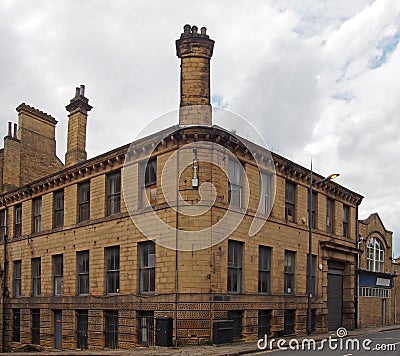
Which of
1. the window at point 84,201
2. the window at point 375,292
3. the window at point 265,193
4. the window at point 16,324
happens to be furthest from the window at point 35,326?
the window at point 375,292

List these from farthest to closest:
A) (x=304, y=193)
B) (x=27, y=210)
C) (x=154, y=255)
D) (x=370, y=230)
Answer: (x=370, y=230) → (x=27, y=210) → (x=304, y=193) → (x=154, y=255)

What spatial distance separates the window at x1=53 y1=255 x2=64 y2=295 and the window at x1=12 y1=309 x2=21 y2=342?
453cm

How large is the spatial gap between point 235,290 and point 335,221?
11.1 meters

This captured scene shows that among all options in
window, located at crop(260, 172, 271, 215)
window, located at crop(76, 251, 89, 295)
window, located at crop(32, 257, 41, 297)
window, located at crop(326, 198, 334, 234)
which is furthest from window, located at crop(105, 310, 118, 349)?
window, located at crop(326, 198, 334, 234)

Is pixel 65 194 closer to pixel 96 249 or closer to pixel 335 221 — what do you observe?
pixel 96 249

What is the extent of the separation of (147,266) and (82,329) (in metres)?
5.81

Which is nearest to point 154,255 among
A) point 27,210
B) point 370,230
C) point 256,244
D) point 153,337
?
point 153,337

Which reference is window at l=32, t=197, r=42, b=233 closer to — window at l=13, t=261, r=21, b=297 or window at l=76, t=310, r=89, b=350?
window at l=13, t=261, r=21, b=297

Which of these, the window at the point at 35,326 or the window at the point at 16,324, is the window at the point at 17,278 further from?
the window at the point at 35,326

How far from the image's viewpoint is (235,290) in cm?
2295

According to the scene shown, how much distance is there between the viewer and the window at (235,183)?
76.1ft

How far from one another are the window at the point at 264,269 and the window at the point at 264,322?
0.92 metres

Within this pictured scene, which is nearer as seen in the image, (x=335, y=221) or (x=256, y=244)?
(x=256, y=244)

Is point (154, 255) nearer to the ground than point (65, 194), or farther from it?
nearer to the ground
